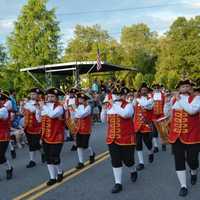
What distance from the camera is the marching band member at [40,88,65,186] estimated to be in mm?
10039

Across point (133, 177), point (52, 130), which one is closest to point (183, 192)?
point (133, 177)

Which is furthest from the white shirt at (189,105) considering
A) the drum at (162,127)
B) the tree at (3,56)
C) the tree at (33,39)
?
the tree at (3,56)

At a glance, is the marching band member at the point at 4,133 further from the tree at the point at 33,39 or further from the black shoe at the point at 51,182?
the tree at the point at 33,39

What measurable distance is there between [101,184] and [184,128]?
191 cm

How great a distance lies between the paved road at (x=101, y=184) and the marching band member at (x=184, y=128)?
1.60ft

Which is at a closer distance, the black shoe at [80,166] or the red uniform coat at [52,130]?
the red uniform coat at [52,130]

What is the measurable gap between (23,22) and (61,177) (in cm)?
4819

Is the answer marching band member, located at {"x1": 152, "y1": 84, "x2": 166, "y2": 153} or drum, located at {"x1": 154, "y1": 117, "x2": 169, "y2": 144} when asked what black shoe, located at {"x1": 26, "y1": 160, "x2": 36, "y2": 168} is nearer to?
drum, located at {"x1": 154, "y1": 117, "x2": 169, "y2": 144}

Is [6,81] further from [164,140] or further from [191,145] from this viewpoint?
[191,145]

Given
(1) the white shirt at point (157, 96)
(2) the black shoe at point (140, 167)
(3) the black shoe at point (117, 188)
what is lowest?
(2) the black shoe at point (140, 167)

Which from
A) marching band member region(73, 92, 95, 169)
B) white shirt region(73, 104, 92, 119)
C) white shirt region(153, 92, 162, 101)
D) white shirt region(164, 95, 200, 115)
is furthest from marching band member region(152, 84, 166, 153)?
white shirt region(164, 95, 200, 115)

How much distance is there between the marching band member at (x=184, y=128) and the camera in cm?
865

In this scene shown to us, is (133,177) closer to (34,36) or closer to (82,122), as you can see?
(82,122)

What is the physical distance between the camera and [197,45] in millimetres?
82875
